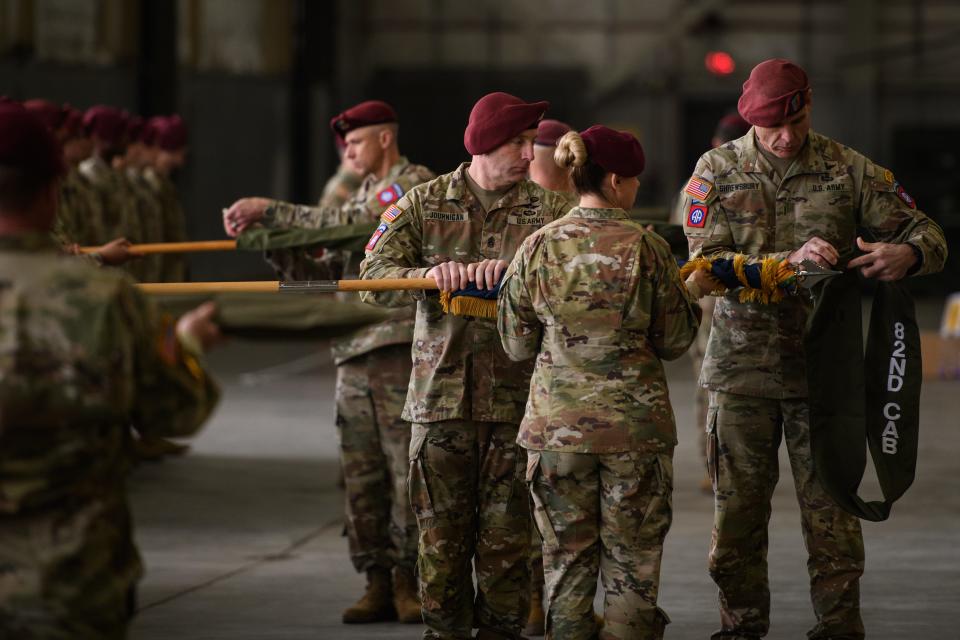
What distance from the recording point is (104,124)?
9.12 meters

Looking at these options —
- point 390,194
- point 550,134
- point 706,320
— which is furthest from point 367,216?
point 706,320

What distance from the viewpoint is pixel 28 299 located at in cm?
292

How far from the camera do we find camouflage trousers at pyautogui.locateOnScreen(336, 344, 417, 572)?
5.74 meters

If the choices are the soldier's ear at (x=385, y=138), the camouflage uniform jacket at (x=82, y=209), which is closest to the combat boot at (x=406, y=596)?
the soldier's ear at (x=385, y=138)

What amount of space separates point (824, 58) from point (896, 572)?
1914 centimetres

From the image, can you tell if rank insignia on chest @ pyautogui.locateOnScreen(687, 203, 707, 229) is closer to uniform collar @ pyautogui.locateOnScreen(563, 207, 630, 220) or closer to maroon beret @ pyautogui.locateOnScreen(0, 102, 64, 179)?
uniform collar @ pyautogui.locateOnScreen(563, 207, 630, 220)

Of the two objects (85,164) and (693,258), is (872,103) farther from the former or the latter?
(693,258)

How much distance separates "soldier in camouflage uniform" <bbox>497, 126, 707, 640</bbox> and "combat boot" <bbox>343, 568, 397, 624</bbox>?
1473mm

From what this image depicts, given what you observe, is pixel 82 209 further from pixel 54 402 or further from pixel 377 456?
pixel 54 402

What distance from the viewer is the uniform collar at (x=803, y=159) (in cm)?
498

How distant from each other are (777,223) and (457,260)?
1.03m

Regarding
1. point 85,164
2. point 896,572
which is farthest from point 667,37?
point 896,572

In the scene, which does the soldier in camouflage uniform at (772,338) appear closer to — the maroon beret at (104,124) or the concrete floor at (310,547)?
the concrete floor at (310,547)

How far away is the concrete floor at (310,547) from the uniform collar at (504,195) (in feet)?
4.39
